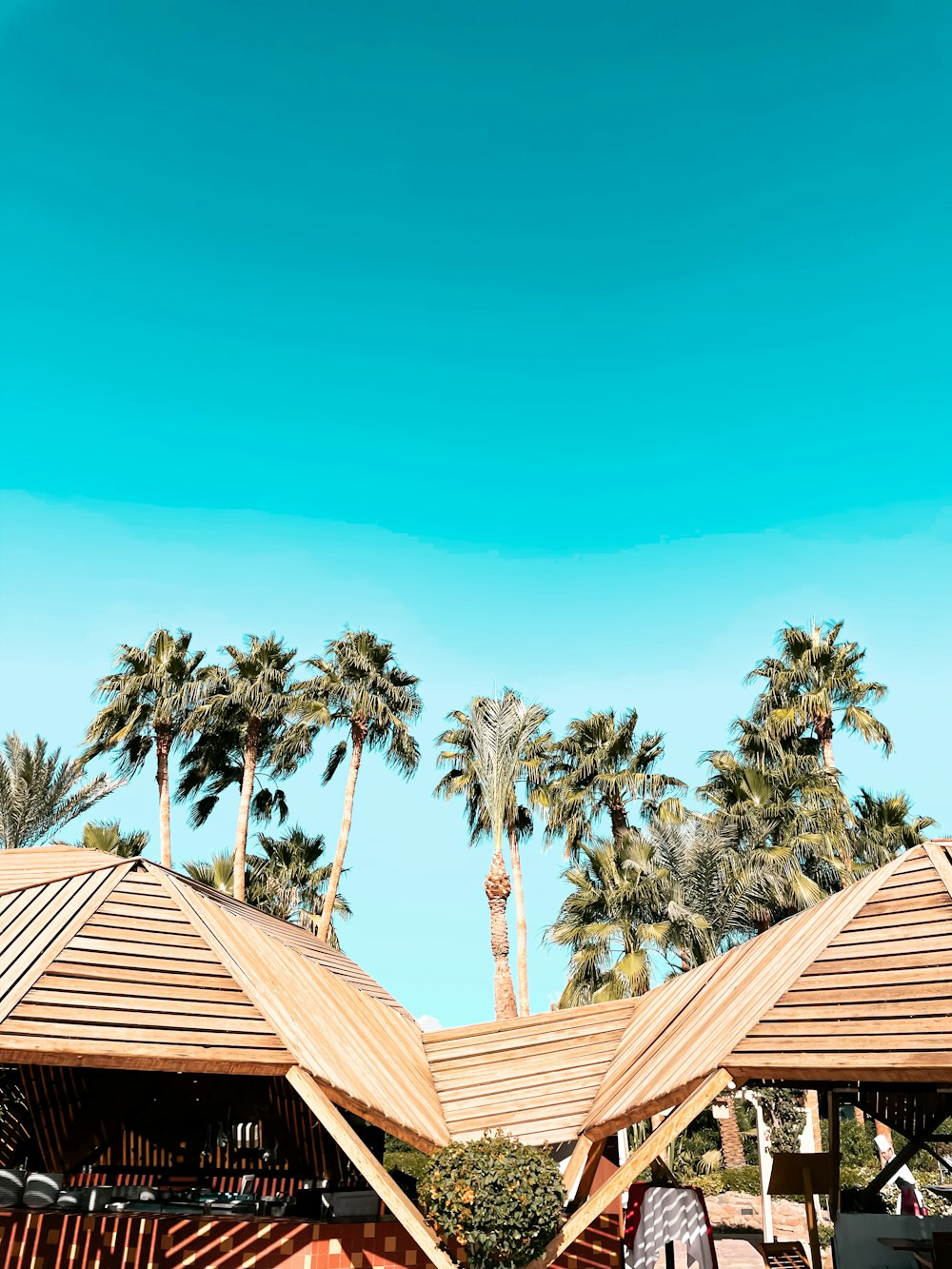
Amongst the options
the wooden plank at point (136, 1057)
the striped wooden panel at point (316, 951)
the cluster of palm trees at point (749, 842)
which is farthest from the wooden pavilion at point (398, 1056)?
the cluster of palm trees at point (749, 842)

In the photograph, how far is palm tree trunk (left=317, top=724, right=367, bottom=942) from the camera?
26.9 meters

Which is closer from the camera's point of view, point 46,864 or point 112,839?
point 46,864

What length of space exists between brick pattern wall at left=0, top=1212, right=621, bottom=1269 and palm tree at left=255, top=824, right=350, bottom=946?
63.5 ft

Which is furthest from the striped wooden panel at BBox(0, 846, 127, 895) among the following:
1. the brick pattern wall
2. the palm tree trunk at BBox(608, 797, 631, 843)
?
the palm tree trunk at BBox(608, 797, 631, 843)

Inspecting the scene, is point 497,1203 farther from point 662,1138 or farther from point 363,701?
point 363,701

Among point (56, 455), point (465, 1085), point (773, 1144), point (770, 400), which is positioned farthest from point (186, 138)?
point (773, 1144)

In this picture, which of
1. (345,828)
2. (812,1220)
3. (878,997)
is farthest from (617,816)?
(878,997)

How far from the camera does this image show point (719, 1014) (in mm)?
9547

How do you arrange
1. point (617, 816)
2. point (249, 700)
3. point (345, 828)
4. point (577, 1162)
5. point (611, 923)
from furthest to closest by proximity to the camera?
point (249, 700), point (345, 828), point (617, 816), point (611, 923), point (577, 1162)

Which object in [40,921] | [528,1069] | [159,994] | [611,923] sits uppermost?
[611,923]

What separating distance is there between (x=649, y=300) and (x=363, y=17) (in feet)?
32.2

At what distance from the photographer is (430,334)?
80.8ft

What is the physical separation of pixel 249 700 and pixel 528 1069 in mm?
20107

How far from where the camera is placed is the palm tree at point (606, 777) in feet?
87.7
